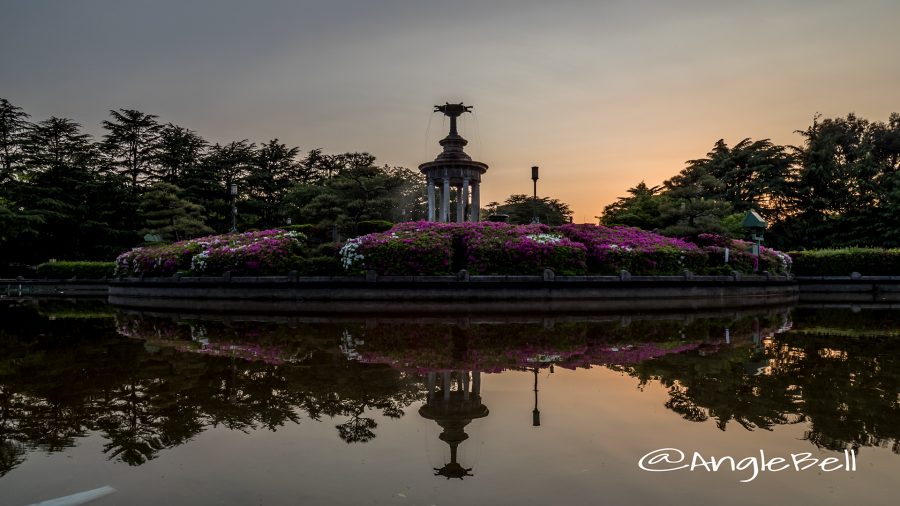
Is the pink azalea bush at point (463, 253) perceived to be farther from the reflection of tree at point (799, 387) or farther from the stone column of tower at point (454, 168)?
the reflection of tree at point (799, 387)

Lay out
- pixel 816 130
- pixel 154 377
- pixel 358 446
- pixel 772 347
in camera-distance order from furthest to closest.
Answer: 1. pixel 816 130
2. pixel 772 347
3. pixel 154 377
4. pixel 358 446

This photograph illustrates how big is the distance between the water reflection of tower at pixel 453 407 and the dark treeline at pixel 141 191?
104 feet

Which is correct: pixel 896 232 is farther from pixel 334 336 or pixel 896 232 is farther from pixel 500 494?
pixel 500 494

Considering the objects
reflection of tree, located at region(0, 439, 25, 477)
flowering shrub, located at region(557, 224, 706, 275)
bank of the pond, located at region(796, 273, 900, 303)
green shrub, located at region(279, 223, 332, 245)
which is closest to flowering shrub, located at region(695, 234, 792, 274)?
flowering shrub, located at region(557, 224, 706, 275)

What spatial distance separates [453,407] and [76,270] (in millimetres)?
38774

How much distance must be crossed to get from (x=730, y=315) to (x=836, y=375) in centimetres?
898

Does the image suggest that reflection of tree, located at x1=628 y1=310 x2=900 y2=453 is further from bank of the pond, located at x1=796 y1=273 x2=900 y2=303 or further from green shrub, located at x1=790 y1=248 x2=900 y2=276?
green shrub, located at x1=790 y1=248 x2=900 y2=276

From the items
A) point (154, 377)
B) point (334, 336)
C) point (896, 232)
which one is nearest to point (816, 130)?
point (896, 232)

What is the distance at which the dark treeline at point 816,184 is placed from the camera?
38656 mm

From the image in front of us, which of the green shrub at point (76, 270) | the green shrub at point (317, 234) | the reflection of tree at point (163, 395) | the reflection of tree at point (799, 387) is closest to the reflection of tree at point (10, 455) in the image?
the reflection of tree at point (163, 395)

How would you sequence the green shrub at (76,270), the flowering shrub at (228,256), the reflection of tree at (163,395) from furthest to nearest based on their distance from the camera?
the green shrub at (76,270)
the flowering shrub at (228,256)
the reflection of tree at (163,395)

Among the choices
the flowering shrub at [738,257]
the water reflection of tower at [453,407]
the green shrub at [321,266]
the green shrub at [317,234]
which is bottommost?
the water reflection of tower at [453,407]

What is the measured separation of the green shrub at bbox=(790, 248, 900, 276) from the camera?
89.9 feet

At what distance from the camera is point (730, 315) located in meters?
15.2
